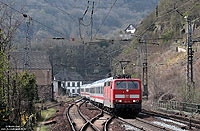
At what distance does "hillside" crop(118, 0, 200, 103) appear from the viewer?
104ft

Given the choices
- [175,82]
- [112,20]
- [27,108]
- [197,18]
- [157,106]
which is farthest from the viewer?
[112,20]

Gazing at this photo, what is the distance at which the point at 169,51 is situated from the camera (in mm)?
51344

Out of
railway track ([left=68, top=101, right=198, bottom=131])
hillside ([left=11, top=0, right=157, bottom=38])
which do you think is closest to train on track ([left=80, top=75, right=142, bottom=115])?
railway track ([left=68, top=101, right=198, bottom=131])

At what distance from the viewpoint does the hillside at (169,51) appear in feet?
104

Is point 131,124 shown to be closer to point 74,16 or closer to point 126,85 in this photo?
point 126,85

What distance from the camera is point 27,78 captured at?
20.7 m

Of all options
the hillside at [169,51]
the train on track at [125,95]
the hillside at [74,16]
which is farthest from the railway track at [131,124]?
the hillside at [74,16]

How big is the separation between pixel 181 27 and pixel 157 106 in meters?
30.0

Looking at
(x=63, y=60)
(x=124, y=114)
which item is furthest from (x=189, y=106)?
(x=63, y=60)

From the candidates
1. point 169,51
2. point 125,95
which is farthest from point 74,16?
point 125,95

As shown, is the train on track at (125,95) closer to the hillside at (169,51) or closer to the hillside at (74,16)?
the hillside at (169,51)

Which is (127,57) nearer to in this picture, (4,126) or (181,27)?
(181,27)

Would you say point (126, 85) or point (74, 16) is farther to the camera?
point (74, 16)

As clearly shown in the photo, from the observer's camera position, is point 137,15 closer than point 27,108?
No
